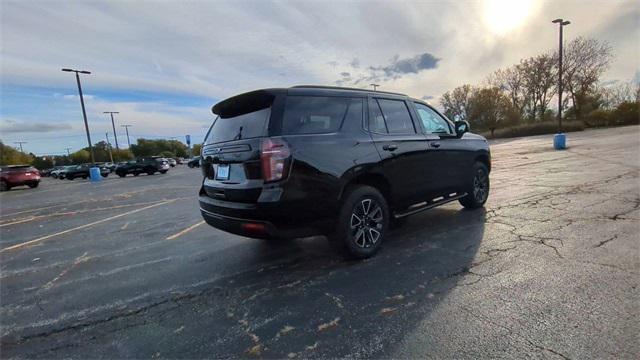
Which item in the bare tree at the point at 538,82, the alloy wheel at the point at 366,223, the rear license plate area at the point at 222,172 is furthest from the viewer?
the bare tree at the point at 538,82

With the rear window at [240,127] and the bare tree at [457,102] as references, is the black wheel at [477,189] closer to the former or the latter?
the rear window at [240,127]

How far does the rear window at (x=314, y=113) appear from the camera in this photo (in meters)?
3.35

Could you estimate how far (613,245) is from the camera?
150 inches

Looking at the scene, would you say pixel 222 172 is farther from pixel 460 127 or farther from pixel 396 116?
pixel 460 127

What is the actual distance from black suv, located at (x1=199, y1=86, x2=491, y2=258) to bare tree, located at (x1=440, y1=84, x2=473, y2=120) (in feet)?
201

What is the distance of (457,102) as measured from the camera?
6312cm

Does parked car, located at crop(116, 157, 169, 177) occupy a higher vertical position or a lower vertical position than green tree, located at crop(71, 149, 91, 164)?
lower

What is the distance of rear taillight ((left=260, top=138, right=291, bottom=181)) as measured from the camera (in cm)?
313

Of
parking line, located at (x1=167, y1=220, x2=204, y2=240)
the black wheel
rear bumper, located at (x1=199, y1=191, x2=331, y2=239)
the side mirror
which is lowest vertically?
parking line, located at (x1=167, y1=220, x2=204, y2=240)

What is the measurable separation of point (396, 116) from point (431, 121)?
3.09 feet

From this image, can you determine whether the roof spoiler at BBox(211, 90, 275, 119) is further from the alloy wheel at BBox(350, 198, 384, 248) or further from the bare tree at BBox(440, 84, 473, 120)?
the bare tree at BBox(440, 84, 473, 120)

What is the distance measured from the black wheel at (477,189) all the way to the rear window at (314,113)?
299cm

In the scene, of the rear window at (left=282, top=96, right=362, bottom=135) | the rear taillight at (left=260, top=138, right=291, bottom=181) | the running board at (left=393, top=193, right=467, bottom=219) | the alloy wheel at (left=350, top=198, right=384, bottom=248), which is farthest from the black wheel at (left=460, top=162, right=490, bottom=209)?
the rear taillight at (left=260, top=138, right=291, bottom=181)

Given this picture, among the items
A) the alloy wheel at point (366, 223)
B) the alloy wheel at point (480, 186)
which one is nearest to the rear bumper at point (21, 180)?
the alloy wheel at point (366, 223)
